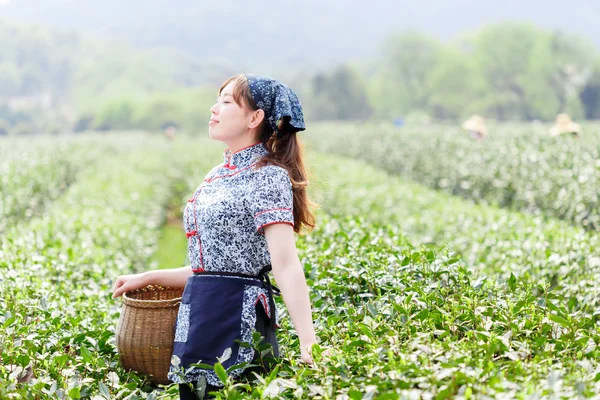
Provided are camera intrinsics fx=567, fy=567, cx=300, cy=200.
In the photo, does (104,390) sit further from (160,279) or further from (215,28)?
(215,28)

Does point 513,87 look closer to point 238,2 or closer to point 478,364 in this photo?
point 478,364

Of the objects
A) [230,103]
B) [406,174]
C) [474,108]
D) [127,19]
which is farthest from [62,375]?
[127,19]

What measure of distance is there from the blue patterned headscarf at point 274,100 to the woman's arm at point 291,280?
0.48 meters

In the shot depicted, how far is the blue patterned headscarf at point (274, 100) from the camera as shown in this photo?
2320 mm

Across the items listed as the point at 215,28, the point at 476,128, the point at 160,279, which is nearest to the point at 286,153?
the point at 160,279

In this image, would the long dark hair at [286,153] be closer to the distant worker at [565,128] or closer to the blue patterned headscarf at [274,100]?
the blue patterned headscarf at [274,100]

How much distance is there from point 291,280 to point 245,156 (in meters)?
0.58

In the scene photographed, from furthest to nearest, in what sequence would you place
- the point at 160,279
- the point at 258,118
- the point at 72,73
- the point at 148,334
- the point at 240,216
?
1. the point at 72,73
2. the point at 160,279
3. the point at 148,334
4. the point at 258,118
5. the point at 240,216

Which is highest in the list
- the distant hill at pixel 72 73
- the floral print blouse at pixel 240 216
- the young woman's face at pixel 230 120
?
the distant hill at pixel 72 73

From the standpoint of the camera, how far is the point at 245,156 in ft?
7.77

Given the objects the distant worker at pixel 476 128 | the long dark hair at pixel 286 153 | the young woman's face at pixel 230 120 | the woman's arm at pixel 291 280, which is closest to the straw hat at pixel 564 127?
the distant worker at pixel 476 128

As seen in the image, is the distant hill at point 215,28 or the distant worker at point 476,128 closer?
the distant worker at point 476,128

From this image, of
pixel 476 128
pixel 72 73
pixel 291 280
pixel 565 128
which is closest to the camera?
pixel 291 280

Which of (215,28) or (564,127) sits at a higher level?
(215,28)
